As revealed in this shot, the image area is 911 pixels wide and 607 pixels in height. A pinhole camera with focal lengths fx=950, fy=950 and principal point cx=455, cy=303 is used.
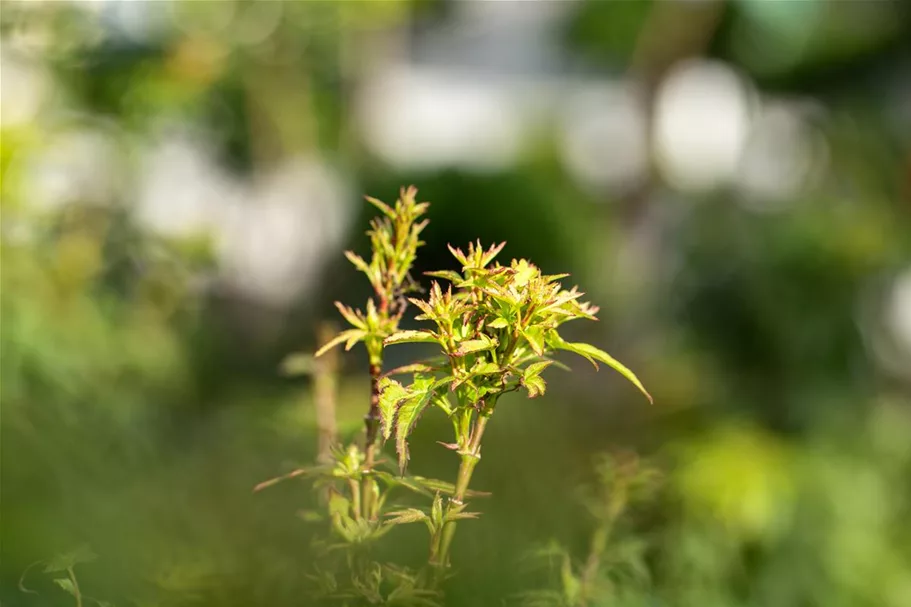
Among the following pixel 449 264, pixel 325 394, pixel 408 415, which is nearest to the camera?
pixel 408 415

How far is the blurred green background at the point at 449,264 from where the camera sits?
0.77 metres

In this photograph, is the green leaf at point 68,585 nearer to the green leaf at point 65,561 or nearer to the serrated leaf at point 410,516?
the green leaf at point 65,561

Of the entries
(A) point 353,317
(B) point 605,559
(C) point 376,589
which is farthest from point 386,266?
(B) point 605,559

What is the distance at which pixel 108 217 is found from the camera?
187cm

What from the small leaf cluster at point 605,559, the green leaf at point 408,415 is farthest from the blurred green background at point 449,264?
the green leaf at point 408,415

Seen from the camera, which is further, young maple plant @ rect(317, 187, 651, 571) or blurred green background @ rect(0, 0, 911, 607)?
blurred green background @ rect(0, 0, 911, 607)

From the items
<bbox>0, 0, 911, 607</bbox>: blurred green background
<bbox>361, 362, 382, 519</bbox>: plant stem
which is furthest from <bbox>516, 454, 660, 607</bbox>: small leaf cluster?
<bbox>361, 362, 382, 519</bbox>: plant stem

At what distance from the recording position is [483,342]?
357 mm

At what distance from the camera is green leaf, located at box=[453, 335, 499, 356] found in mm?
350

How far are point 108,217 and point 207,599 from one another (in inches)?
61.8

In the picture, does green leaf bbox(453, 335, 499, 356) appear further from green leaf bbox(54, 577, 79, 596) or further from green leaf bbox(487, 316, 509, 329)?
green leaf bbox(54, 577, 79, 596)

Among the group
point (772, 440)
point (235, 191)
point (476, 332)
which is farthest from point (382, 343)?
point (235, 191)

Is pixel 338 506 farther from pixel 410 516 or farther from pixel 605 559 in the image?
pixel 605 559

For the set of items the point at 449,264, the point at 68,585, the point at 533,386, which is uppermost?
the point at 449,264
